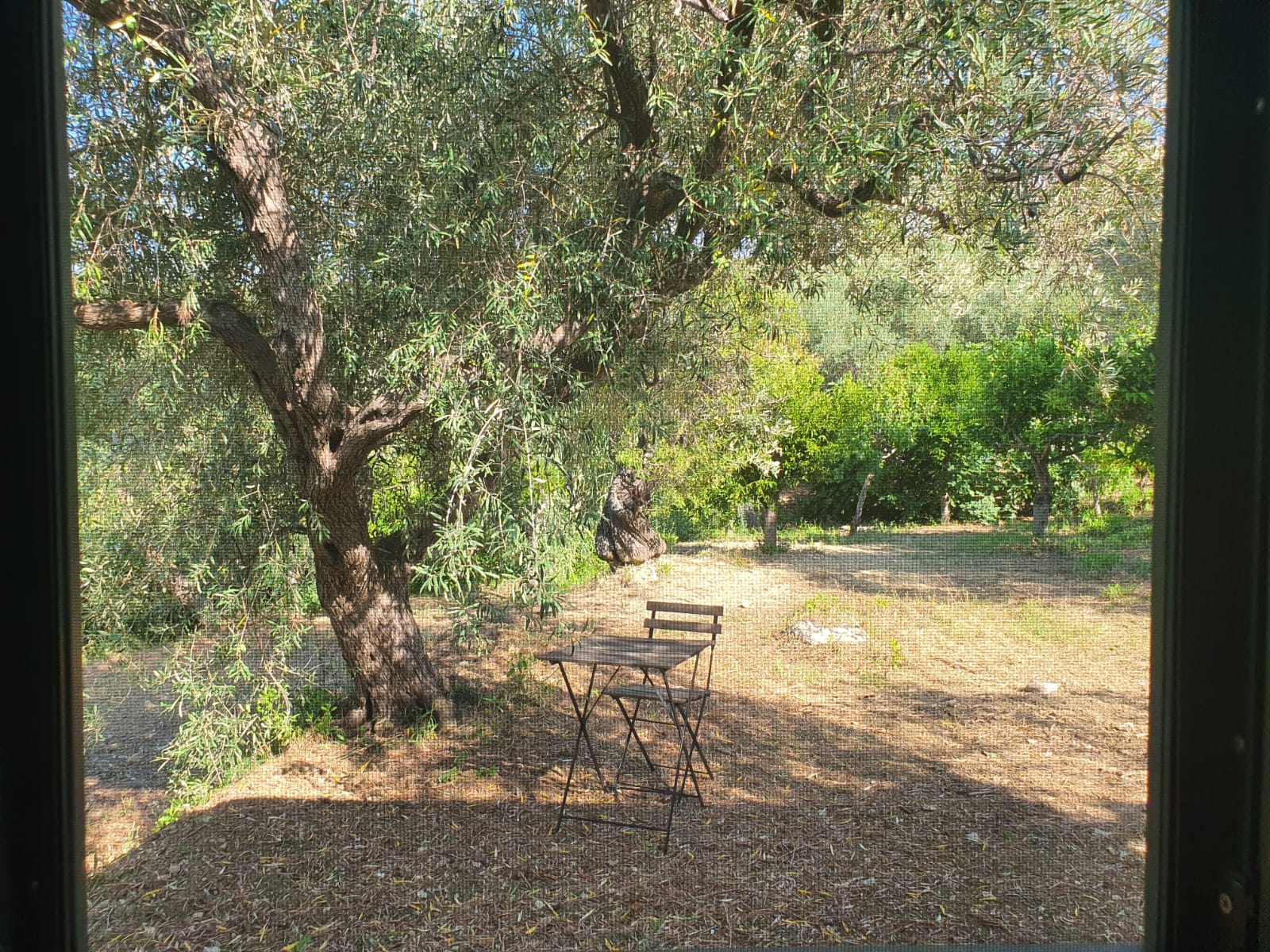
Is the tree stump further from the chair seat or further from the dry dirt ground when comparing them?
the chair seat

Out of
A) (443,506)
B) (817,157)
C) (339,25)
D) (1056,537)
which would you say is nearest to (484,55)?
(339,25)

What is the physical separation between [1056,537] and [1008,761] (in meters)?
0.44

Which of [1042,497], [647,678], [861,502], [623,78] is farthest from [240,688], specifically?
[1042,497]

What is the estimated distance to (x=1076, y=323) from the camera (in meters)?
1.36

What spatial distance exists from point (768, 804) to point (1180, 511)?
3.43 feet

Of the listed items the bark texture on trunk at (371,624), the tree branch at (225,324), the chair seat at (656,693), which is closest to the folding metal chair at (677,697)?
the chair seat at (656,693)

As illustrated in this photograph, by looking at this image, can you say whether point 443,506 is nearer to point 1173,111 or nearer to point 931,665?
point 931,665

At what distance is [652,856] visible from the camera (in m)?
1.55

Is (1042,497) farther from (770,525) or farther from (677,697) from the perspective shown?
(677,697)

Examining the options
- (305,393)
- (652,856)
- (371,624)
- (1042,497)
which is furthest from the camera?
(371,624)

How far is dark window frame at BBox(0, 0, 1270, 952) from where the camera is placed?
726mm

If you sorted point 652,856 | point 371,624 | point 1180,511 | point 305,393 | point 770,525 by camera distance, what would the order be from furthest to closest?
point 371,624 → point 305,393 → point 770,525 → point 652,856 → point 1180,511

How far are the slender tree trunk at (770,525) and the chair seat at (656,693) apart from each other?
1.23 ft

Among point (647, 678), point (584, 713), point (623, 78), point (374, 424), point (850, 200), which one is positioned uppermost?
point (623, 78)
